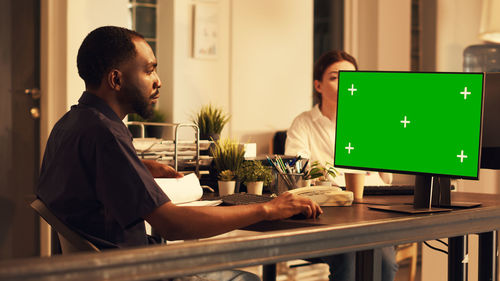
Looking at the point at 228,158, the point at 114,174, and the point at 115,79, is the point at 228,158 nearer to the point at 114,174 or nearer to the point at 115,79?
the point at 115,79

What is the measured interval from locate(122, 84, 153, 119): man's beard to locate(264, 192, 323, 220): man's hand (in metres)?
0.40

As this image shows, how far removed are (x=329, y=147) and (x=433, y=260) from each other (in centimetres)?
74

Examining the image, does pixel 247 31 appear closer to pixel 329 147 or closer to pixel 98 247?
pixel 329 147

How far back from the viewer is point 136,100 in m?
1.61

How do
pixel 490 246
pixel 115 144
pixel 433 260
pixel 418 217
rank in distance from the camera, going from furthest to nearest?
pixel 433 260, pixel 490 246, pixel 418 217, pixel 115 144

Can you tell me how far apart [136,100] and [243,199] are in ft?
1.67

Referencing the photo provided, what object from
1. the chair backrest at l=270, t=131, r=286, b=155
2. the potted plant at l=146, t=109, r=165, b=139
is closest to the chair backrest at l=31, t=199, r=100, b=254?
the potted plant at l=146, t=109, r=165, b=139

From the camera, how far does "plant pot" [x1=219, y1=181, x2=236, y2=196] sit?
2176 mm

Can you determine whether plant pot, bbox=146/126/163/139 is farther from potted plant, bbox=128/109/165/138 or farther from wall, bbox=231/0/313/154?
wall, bbox=231/0/313/154

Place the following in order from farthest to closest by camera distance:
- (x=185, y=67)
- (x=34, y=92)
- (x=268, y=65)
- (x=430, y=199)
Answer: (x=268, y=65), (x=185, y=67), (x=34, y=92), (x=430, y=199)

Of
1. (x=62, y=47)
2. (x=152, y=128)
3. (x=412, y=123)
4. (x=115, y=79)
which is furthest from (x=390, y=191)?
(x=152, y=128)

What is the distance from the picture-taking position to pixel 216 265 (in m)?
1.12

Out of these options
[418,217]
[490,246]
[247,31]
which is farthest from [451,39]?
[418,217]

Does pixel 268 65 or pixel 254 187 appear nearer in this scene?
pixel 254 187
